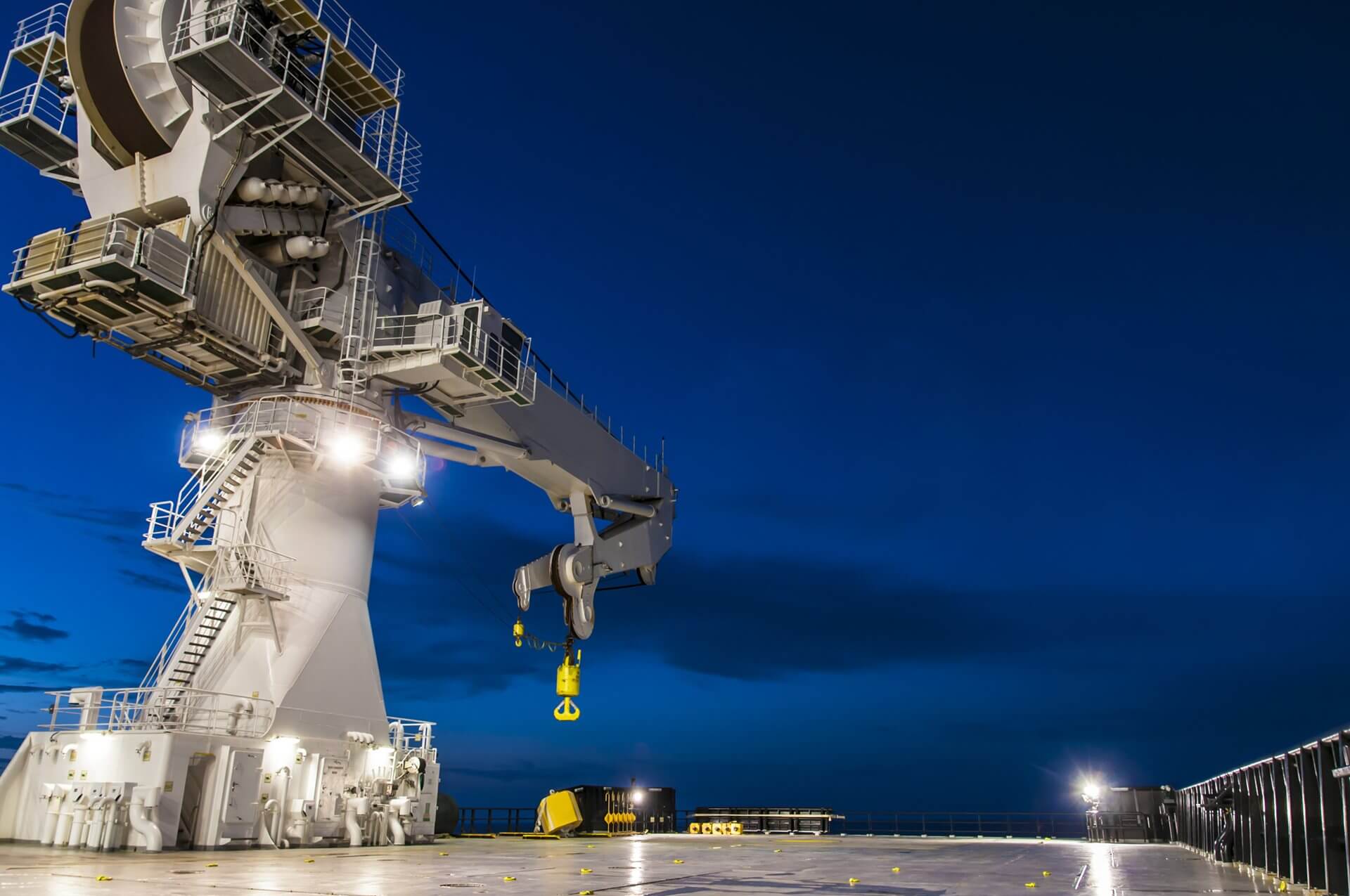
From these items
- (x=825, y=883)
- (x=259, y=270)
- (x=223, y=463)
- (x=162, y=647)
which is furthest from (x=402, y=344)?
(x=825, y=883)

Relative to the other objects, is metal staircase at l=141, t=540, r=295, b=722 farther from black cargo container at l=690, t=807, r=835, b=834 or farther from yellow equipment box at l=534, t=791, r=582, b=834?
black cargo container at l=690, t=807, r=835, b=834

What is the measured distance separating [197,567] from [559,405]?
9702 millimetres

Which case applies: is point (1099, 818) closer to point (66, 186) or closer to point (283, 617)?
point (283, 617)

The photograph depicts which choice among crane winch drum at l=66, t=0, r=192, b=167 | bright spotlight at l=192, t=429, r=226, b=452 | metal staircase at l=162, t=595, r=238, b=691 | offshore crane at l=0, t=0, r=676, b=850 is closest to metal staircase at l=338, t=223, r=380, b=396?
offshore crane at l=0, t=0, r=676, b=850

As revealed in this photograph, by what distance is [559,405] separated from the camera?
2633cm

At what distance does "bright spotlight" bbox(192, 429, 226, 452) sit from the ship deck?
8.64 m

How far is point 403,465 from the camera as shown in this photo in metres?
22.2

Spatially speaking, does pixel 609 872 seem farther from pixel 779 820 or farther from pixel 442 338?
pixel 779 820

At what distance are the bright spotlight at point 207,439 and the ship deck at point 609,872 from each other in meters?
8.64

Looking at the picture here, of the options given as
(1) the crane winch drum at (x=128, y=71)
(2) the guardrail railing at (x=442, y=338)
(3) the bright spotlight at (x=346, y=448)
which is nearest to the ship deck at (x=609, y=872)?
(3) the bright spotlight at (x=346, y=448)

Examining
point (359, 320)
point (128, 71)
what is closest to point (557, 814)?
point (359, 320)

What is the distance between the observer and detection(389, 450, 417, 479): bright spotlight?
72.3 ft

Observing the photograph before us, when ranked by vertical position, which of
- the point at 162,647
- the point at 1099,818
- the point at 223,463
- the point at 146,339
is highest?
the point at 146,339

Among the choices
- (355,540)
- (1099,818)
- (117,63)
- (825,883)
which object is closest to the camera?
(825,883)
